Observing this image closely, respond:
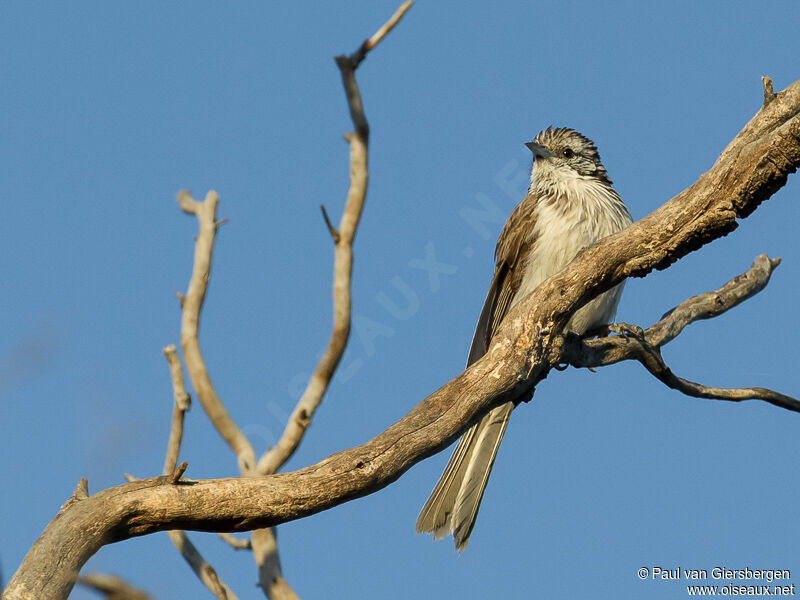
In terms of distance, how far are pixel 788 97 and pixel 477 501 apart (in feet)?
9.87

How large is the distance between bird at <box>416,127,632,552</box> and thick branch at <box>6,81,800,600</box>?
1.41 m

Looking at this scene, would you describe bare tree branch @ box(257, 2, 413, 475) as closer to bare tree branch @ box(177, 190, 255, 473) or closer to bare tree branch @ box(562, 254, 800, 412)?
bare tree branch @ box(177, 190, 255, 473)

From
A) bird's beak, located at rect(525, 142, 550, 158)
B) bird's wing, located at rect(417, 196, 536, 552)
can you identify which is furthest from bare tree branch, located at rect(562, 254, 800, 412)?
bird's beak, located at rect(525, 142, 550, 158)

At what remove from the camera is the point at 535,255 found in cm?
662

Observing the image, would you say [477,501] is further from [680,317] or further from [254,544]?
[254,544]

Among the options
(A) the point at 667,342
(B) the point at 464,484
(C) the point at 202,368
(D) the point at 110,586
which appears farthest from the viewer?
(C) the point at 202,368

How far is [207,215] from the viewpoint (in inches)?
333

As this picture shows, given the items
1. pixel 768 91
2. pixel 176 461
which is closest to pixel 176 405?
pixel 176 461

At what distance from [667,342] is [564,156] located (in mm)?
2595

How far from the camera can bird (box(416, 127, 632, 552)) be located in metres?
5.80

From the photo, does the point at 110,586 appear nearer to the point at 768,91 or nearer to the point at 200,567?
the point at 768,91

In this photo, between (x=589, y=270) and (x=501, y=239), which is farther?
(x=501, y=239)

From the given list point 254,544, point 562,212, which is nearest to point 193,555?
point 254,544

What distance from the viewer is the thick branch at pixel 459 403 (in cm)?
364
